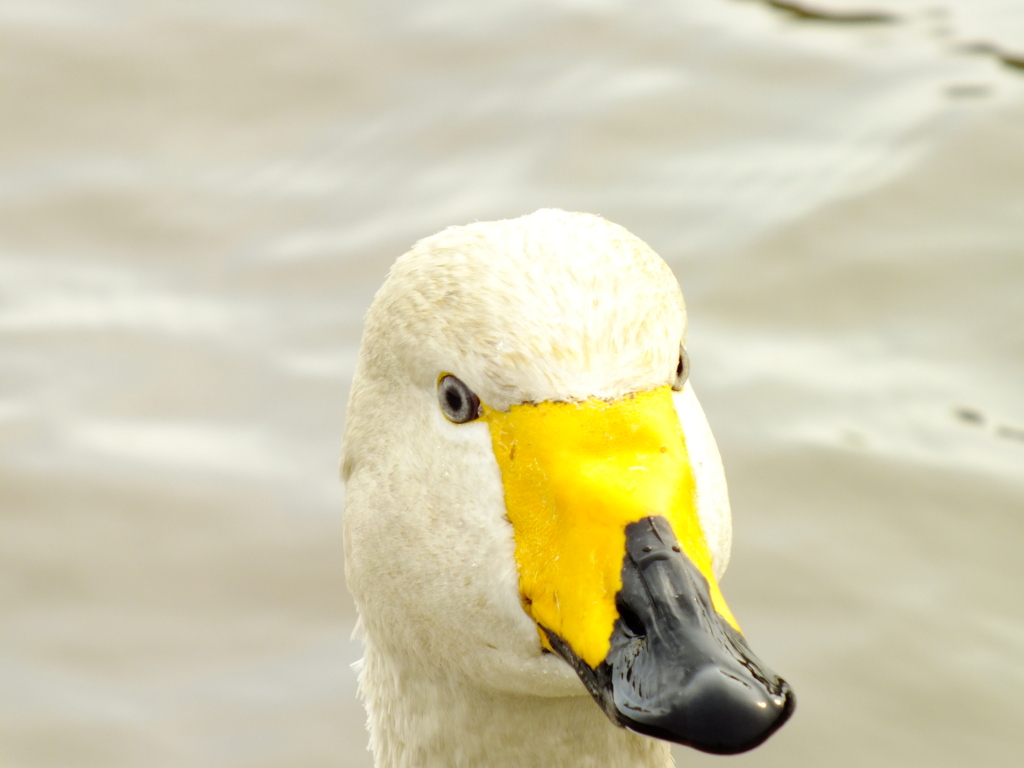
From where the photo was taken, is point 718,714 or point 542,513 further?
point 542,513

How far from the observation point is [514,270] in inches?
113

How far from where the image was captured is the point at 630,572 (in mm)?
2430

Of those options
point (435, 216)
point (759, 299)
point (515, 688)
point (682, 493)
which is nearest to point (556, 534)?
point (682, 493)

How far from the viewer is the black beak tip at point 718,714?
2.17 metres

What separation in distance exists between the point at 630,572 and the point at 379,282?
4.75 meters

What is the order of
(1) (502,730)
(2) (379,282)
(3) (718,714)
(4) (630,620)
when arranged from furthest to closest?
(2) (379,282) < (1) (502,730) < (4) (630,620) < (3) (718,714)

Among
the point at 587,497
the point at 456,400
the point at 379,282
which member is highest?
the point at 379,282

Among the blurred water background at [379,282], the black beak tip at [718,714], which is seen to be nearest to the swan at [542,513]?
the black beak tip at [718,714]

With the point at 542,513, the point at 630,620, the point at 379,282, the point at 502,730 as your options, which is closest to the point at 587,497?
the point at 542,513

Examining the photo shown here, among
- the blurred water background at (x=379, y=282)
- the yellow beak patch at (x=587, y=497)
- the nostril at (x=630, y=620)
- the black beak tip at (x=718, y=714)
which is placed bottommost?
the black beak tip at (x=718, y=714)

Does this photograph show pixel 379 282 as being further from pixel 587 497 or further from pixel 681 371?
pixel 587 497

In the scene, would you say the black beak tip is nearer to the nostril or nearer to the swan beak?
→ the swan beak

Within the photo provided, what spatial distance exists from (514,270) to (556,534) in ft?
1.90

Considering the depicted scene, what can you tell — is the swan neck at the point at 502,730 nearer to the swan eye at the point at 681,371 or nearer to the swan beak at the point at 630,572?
the swan beak at the point at 630,572
